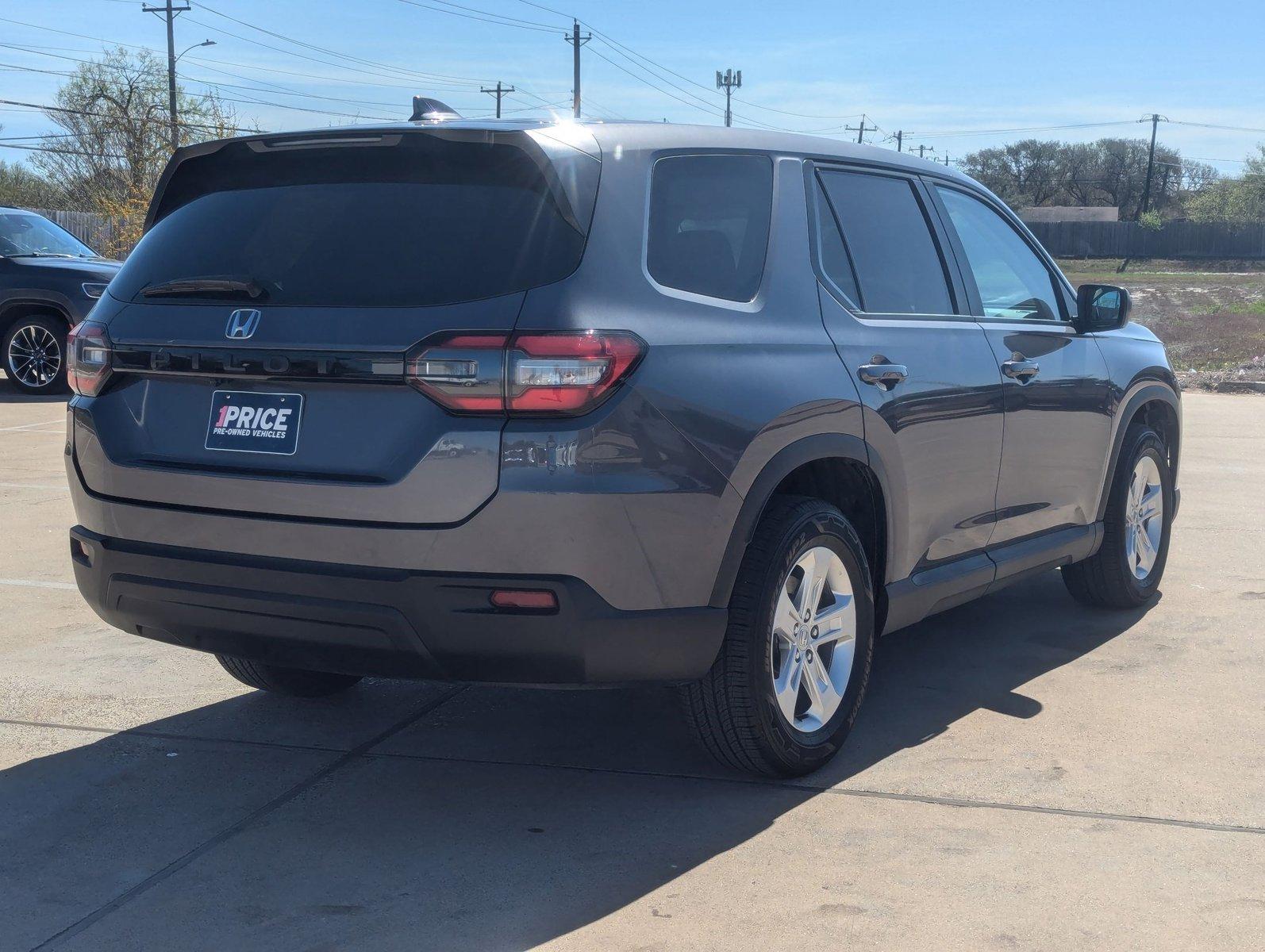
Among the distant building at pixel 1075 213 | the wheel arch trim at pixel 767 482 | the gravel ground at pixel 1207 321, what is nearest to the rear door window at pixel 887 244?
the wheel arch trim at pixel 767 482

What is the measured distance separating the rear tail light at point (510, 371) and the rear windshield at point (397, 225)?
15 centimetres

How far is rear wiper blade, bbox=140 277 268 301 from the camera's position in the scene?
366 centimetres

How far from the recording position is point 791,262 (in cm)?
412

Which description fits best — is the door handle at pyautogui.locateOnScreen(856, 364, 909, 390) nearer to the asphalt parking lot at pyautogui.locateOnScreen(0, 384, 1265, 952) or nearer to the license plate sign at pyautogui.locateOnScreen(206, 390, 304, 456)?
the asphalt parking lot at pyautogui.locateOnScreen(0, 384, 1265, 952)

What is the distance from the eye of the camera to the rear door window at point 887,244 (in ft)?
14.7

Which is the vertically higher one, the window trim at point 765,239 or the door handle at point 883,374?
the window trim at point 765,239

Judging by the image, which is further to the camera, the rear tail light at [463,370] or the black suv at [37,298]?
the black suv at [37,298]

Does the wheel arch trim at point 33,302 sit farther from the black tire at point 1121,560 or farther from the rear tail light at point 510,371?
the rear tail light at point 510,371

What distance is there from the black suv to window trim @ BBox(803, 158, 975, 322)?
11485 millimetres

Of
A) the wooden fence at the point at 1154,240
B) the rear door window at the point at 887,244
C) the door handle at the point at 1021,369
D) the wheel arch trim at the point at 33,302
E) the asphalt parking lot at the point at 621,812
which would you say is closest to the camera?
the asphalt parking lot at the point at 621,812

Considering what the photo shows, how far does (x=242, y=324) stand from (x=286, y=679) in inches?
64.8

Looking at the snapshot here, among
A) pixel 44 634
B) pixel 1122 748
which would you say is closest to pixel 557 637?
pixel 1122 748

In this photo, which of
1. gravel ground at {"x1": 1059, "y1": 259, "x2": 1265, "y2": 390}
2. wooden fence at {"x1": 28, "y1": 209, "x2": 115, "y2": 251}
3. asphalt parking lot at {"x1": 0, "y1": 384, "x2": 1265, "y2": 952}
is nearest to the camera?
asphalt parking lot at {"x1": 0, "y1": 384, "x2": 1265, "y2": 952}

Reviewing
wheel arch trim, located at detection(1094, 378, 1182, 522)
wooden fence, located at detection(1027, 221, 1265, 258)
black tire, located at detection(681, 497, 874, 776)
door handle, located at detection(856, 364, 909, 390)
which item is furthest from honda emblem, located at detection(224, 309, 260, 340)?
wooden fence, located at detection(1027, 221, 1265, 258)
